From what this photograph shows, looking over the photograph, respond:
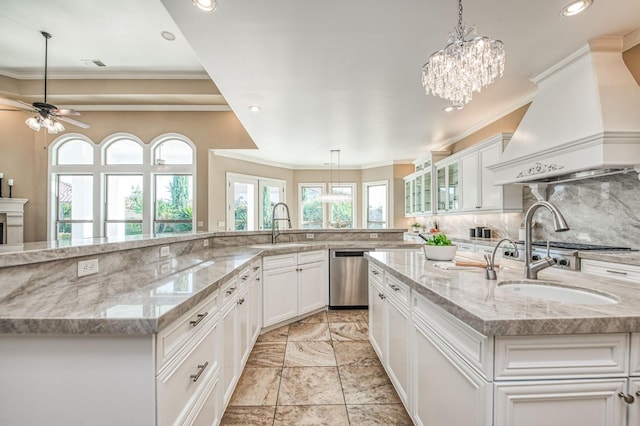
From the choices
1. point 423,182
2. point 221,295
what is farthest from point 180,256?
point 423,182

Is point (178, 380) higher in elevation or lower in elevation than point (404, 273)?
lower

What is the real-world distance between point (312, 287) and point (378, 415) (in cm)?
182

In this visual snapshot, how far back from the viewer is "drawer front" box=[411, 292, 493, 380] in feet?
2.82

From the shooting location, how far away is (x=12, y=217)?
16.8 ft

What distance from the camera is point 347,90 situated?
10.2 feet

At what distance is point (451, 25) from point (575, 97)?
1328 mm

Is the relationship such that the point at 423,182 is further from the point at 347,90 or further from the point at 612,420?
the point at 612,420

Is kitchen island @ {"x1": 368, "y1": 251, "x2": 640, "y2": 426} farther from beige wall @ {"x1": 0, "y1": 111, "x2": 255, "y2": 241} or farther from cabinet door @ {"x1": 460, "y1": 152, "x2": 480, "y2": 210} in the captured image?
beige wall @ {"x1": 0, "y1": 111, "x2": 255, "y2": 241}

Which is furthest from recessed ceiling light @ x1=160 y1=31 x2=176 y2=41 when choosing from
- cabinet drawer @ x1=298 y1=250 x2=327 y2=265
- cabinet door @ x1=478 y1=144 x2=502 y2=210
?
cabinet door @ x1=478 y1=144 x2=502 y2=210

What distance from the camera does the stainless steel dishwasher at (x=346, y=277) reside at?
368cm

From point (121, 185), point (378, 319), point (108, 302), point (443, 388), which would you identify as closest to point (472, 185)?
point (378, 319)

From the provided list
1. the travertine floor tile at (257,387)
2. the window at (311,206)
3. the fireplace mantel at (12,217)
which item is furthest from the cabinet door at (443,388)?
the fireplace mantel at (12,217)

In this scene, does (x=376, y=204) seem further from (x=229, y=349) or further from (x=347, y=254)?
(x=229, y=349)

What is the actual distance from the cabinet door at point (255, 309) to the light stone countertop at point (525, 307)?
1.50 metres
